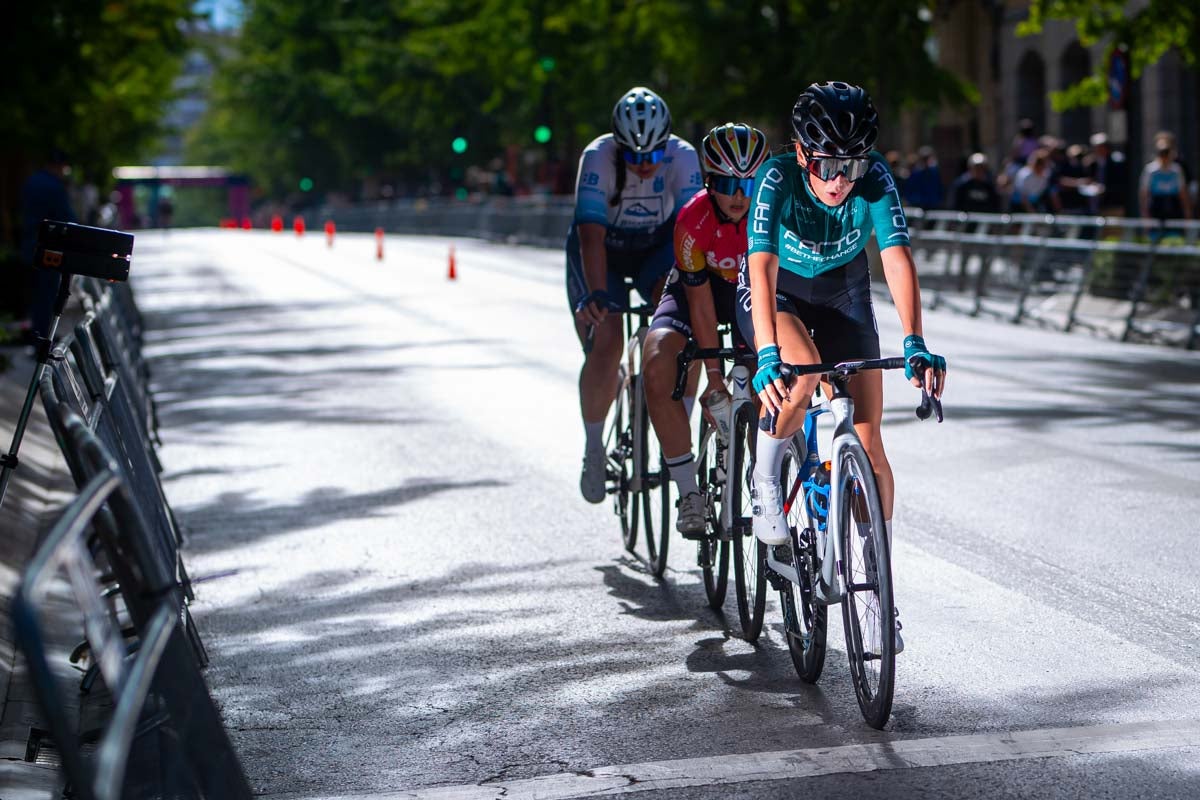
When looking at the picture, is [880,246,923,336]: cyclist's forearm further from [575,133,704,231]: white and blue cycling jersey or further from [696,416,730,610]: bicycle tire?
[575,133,704,231]: white and blue cycling jersey

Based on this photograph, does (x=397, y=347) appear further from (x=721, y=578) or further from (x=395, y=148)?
(x=395, y=148)

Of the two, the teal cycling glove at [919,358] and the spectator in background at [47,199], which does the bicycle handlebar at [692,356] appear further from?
the spectator in background at [47,199]

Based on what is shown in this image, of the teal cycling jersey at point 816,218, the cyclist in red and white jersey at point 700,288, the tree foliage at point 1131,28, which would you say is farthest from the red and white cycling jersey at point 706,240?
the tree foliage at point 1131,28

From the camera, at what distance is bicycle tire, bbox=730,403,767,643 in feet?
21.5

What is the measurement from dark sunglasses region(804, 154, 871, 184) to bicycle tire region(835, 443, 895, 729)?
0.84 metres

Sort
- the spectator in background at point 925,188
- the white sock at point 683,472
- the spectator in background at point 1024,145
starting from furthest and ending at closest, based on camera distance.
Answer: the spectator in background at point 925,188 → the spectator in background at point 1024,145 → the white sock at point 683,472

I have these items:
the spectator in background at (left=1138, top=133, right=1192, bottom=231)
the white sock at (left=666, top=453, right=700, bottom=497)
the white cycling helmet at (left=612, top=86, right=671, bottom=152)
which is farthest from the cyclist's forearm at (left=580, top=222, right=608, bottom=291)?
the spectator in background at (left=1138, top=133, right=1192, bottom=231)

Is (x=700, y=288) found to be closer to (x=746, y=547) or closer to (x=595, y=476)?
(x=746, y=547)

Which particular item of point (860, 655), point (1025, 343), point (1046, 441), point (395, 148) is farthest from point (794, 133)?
point (395, 148)

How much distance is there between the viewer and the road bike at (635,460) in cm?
793

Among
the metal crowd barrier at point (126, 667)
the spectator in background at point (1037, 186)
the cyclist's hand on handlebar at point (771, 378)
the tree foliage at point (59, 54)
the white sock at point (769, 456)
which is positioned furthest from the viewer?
the spectator in background at point (1037, 186)

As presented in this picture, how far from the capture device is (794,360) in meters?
5.91

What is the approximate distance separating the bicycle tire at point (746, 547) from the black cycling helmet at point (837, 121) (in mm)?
1236

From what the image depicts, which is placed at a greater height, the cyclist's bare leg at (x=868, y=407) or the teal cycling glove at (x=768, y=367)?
the teal cycling glove at (x=768, y=367)
